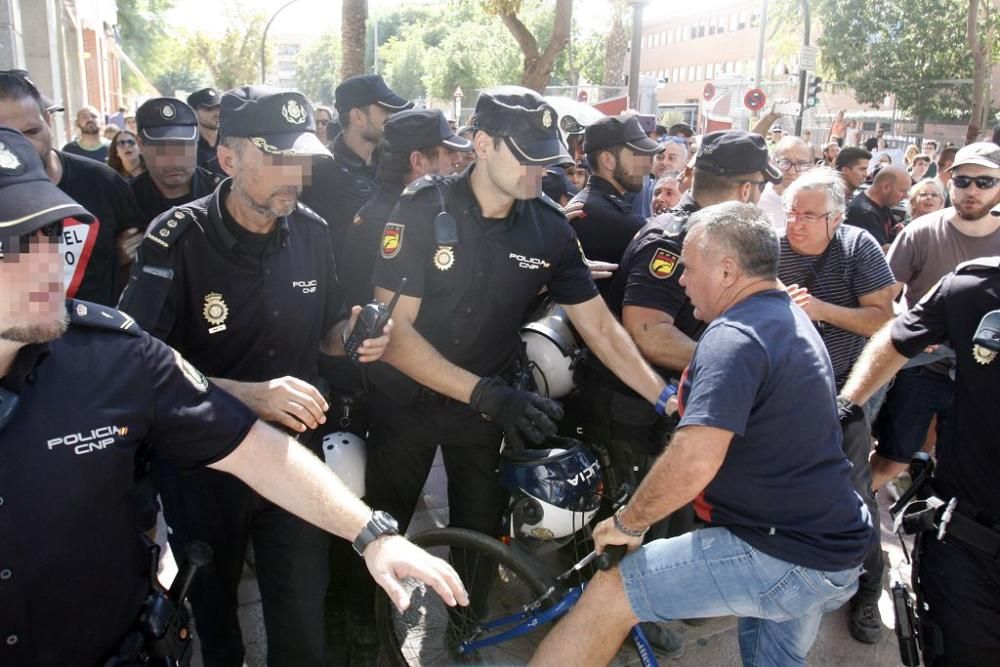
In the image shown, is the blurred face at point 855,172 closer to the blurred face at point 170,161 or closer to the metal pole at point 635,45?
the metal pole at point 635,45

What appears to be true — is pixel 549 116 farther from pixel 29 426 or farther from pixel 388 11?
pixel 388 11

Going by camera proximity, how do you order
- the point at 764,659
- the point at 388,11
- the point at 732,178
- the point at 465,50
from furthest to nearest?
1. the point at 388,11
2. the point at 465,50
3. the point at 732,178
4. the point at 764,659

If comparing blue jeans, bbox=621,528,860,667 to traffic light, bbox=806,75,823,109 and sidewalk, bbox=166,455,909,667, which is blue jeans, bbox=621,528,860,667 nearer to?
sidewalk, bbox=166,455,909,667

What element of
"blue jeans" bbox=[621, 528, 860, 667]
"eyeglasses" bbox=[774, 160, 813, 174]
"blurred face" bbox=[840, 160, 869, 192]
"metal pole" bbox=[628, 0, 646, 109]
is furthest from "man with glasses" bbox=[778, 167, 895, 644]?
"metal pole" bbox=[628, 0, 646, 109]

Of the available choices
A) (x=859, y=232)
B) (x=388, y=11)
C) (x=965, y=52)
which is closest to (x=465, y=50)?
(x=965, y=52)

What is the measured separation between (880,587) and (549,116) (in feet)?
9.32

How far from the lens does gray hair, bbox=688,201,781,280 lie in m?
2.48

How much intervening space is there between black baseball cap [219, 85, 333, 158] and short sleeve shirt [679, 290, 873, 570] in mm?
1502

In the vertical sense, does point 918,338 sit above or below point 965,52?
below

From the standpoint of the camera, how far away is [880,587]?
12.9 feet

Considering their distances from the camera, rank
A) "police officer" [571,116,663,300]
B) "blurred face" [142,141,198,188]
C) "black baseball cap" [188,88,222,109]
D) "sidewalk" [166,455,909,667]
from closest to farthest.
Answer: "sidewalk" [166,455,909,667], "police officer" [571,116,663,300], "blurred face" [142,141,198,188], "black baseball cap" [188,88,222,109]

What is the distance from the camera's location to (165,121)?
14.9 ft

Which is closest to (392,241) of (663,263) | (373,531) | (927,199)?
(663,263)

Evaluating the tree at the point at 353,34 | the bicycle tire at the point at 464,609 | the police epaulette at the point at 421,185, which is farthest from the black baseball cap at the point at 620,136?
the tree at the point at 353,34
